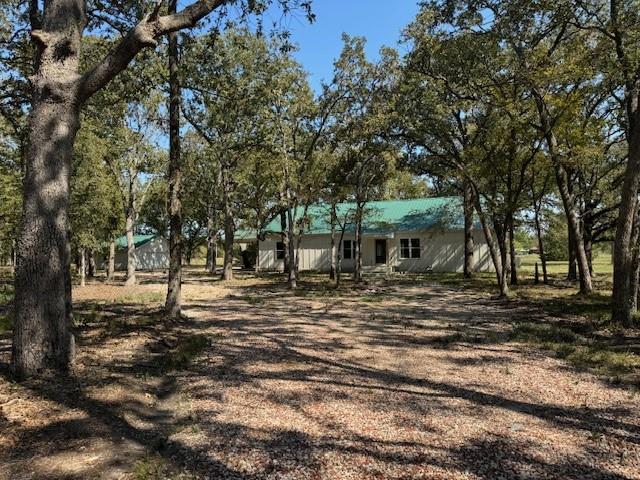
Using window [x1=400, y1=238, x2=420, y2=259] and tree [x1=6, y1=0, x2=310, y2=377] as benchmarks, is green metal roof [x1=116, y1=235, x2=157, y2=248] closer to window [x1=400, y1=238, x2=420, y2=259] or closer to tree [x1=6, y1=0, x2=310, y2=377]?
window [x1=400, y1=238, x2=420, y2=259]

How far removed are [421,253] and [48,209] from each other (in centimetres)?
2652

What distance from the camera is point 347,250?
107 ft

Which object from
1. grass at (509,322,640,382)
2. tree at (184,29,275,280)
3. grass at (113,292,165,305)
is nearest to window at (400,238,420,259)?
tree at (184,29,275,280)

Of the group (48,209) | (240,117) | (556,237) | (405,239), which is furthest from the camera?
(556,237)

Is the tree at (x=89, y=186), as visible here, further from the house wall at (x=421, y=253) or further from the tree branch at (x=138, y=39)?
the house wall at (x=421, y=253)

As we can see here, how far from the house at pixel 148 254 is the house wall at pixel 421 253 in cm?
1945

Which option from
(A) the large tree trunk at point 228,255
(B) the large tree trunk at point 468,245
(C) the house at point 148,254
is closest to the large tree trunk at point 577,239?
(B) the large tree trunk at point 468,245

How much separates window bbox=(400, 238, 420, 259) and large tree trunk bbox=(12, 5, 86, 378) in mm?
26197

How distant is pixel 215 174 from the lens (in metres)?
35.5

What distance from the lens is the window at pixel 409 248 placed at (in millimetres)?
30337

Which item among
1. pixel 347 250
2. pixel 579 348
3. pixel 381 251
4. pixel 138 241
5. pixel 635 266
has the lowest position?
pixel 579 348

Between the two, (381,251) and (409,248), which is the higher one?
(409,248)

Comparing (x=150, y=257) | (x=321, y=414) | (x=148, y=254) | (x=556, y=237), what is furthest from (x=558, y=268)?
(x=148, y=254)

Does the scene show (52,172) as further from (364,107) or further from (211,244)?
(211,244)
